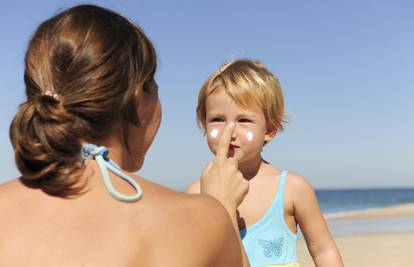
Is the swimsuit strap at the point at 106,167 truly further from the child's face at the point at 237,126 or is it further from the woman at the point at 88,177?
the child's face at the point at 237,126

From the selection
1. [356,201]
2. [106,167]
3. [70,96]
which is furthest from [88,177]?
[356,201]

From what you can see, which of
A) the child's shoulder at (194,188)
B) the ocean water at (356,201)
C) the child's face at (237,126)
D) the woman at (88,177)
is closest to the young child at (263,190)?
the child's face at (237,126)

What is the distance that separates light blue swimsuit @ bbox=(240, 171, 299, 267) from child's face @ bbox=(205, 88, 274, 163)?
35 cm

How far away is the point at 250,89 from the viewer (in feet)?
10.5

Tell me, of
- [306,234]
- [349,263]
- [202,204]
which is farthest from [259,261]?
[349,263]

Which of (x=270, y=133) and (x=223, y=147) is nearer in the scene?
(x=223, y=147)

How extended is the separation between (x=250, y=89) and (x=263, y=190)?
64 cm

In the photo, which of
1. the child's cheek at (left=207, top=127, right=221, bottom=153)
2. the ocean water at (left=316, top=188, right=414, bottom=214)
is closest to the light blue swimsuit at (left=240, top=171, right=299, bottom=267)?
the child's cheek at (left=207, top=127, right=221, bottom=153)

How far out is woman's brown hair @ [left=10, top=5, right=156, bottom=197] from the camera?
1683 mm

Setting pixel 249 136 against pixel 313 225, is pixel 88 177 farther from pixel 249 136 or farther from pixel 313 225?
pixel 313 225

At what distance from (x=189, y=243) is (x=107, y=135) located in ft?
1.47

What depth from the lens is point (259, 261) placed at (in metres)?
3.12

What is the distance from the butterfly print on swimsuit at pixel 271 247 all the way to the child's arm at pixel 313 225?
0.70 feet

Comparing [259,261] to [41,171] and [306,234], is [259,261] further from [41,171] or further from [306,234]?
[41,171]
